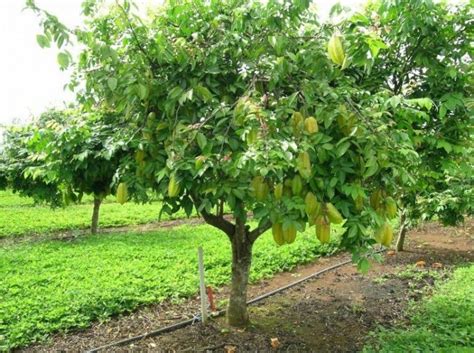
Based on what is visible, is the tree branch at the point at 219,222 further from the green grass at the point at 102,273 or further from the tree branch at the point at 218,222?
the green grass at the point at 102,273

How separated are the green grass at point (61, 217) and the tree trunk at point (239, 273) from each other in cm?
772

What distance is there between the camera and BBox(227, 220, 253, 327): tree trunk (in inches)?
149

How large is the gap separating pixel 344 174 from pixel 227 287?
3.62 m

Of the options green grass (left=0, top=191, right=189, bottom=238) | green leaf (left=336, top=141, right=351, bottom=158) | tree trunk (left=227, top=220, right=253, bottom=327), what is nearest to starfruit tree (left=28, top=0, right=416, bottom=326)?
green leaf (left=336, top=141, right=351, bottom=158)

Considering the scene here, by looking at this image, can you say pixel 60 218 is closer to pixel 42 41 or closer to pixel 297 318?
pixel 297 318

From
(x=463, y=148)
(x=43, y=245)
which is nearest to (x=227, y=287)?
(x=463, y=148)

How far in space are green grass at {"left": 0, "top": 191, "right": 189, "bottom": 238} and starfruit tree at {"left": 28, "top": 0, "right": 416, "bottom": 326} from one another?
8531 mm

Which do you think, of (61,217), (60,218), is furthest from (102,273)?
(61,217)

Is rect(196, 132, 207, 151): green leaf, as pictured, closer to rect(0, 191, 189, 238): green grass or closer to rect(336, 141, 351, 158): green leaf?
rect(336, 141, 351, 158): green leaf

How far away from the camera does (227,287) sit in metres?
5.54

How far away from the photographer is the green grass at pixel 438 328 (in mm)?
3361

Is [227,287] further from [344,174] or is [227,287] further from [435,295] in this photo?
[344,174]

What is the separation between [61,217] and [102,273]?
6.71 m

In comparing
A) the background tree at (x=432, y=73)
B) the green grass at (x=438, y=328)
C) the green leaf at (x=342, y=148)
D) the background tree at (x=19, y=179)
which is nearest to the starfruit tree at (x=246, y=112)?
the green leaf at (x=342, y=148)
